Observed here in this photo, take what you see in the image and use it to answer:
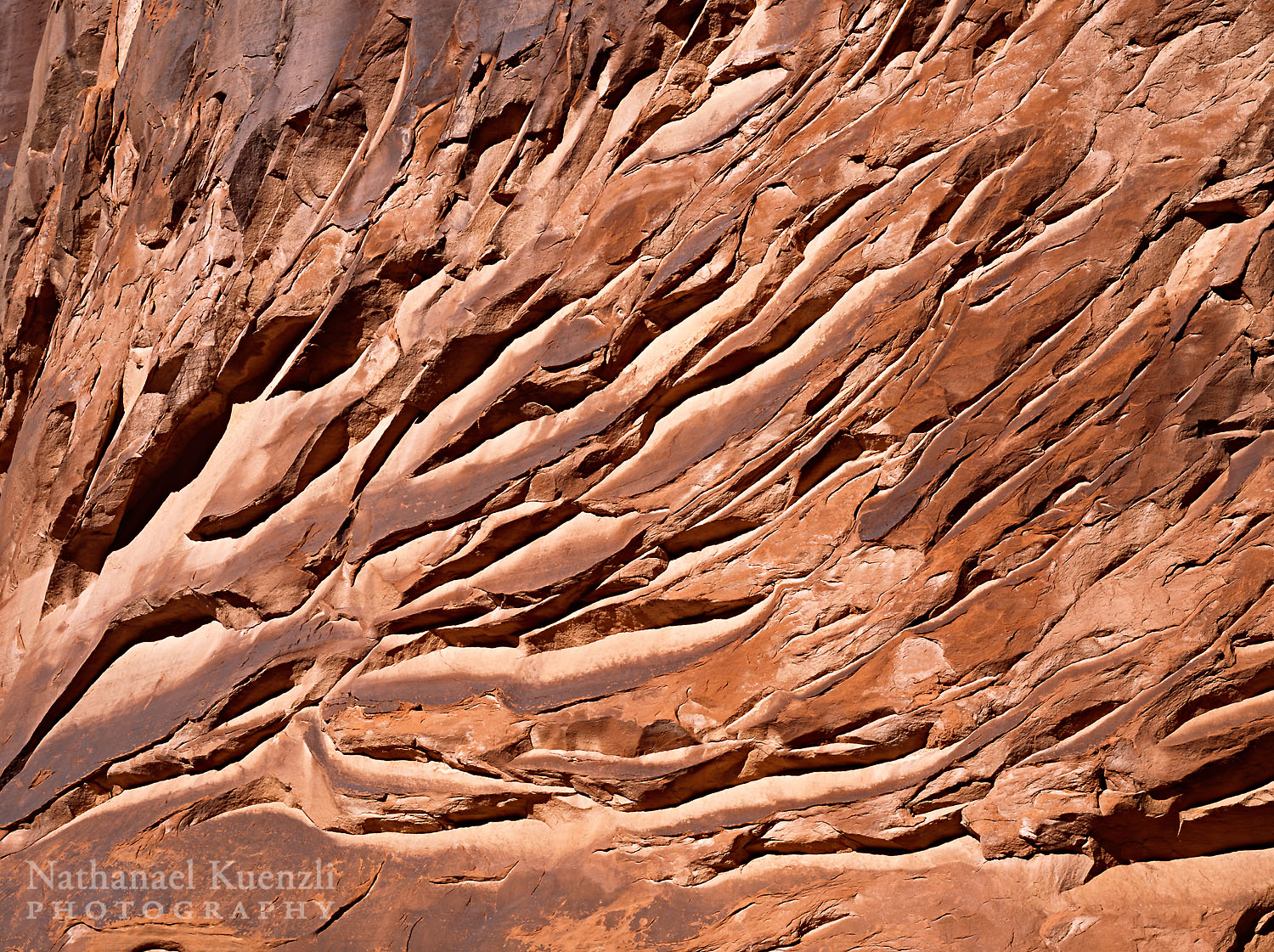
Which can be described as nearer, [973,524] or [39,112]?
[973,524]

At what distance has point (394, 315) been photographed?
386cm

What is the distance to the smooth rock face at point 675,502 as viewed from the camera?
9.48ft

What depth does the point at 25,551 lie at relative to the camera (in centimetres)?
436

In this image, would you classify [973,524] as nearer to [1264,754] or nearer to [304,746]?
[1264,754]

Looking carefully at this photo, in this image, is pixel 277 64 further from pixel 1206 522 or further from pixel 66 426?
pixel 1206 522

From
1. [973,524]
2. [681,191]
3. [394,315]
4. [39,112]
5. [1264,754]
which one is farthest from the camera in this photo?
[39,112]

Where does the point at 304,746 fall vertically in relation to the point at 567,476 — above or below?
below

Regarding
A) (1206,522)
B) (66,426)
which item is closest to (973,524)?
(1206,522)

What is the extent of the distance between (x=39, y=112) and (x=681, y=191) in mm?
4364

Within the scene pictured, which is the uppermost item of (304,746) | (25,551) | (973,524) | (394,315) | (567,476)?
(394,315)

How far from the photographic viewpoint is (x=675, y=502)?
11.1 ft

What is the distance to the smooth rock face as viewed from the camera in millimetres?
2889

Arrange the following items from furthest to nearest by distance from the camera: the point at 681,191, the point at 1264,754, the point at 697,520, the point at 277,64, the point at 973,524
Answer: the point at 277,64 → the point at 681,191 → the point at 697,520 → the point at 973,524 → the point at 1264,754

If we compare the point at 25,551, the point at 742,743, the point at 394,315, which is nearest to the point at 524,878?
the point at 742,743
